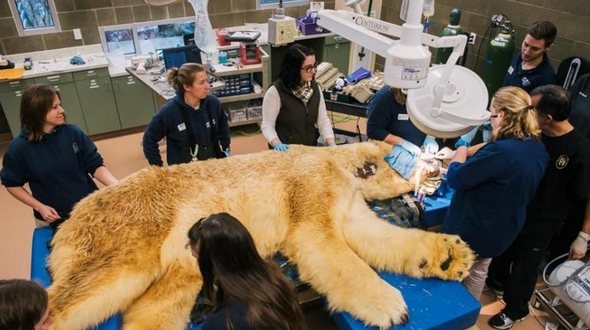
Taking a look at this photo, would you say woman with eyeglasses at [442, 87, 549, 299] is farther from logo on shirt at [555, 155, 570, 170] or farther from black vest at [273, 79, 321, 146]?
black vest at [273, 79, 321, 146]

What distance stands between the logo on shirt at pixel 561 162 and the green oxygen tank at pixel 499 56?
2075 mm

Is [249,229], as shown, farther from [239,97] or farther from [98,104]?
[98,104]

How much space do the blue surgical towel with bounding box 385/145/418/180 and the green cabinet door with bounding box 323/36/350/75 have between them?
3361 mm

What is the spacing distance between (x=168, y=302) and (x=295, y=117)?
1545mm

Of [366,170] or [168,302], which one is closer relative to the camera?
[168,302]

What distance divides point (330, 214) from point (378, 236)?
0.86ft

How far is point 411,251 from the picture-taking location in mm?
1959

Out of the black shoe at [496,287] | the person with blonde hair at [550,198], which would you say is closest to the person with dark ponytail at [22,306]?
the person with blonde hair at [550,198]

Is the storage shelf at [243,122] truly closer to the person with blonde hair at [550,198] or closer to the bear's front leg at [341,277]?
the bear's front leg at [341,277]

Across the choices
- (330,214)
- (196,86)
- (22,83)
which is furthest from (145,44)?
(330,214)

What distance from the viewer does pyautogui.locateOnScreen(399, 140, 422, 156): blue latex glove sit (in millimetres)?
2657

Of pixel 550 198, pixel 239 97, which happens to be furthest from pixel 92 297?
pixel 239 97

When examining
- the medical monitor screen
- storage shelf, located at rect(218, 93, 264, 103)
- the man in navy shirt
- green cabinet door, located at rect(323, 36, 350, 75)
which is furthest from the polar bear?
green cabinet door, located at rect(323, 36, 350, 75)

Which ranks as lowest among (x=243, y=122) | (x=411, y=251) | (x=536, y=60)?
(x=243, y=122)
